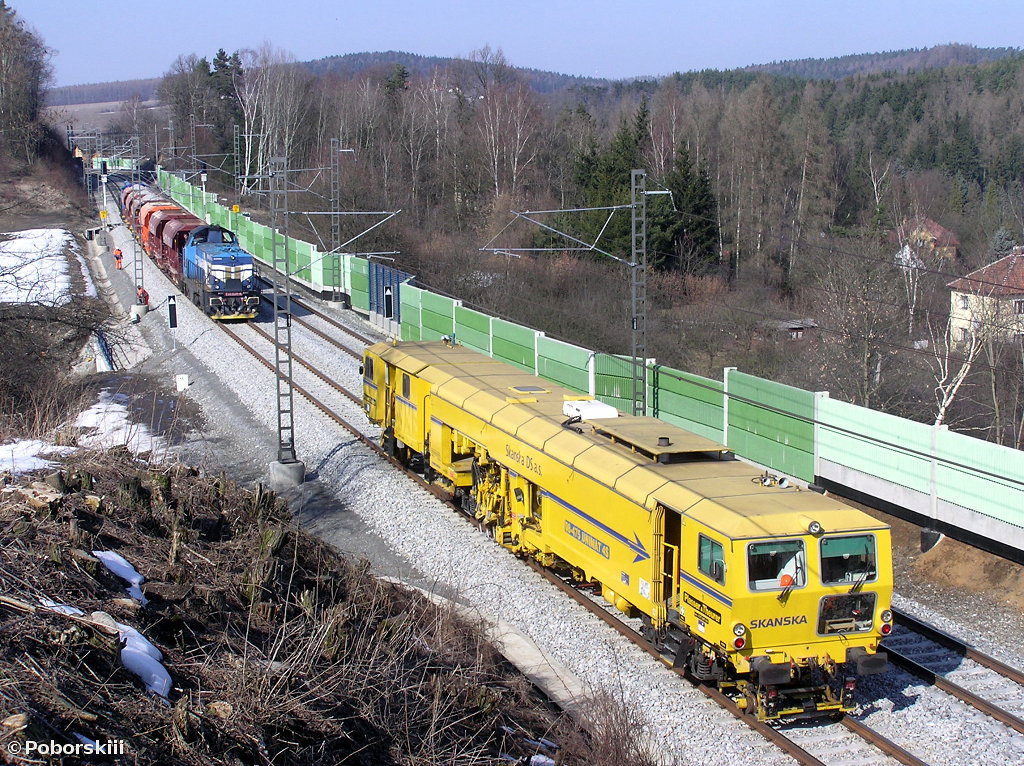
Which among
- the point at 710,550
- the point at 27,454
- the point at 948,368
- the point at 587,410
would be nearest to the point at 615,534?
the point at 710,550

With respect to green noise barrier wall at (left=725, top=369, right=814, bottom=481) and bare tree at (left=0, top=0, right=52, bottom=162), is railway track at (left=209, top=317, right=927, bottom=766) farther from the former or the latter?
bare tree at (left=0, top=0, right=52, bottom=162)

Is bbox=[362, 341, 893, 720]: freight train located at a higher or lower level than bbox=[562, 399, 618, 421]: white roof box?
lower

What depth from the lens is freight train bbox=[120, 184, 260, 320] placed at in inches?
1371

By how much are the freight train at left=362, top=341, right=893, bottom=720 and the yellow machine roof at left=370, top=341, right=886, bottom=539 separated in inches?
0.9

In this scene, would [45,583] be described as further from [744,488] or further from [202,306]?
[202,306]

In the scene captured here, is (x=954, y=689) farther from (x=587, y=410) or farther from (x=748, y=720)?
(x=587, y=410)

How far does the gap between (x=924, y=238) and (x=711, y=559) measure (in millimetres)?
45469

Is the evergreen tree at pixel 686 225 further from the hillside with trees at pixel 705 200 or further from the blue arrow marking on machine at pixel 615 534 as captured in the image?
the blue arrow marking on machine at pixel 615 534

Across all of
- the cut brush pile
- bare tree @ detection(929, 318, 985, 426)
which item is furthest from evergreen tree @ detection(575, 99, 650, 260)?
the cut brush pile

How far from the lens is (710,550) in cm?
1041

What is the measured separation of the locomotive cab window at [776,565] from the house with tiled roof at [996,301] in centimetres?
1465

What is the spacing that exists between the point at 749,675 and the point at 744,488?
2026mm

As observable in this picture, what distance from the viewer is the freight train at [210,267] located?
114ft

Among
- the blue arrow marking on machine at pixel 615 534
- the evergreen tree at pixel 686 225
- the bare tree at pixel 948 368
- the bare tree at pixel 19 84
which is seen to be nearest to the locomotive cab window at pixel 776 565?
the blue arrow marking on machine at pixel 615 534
